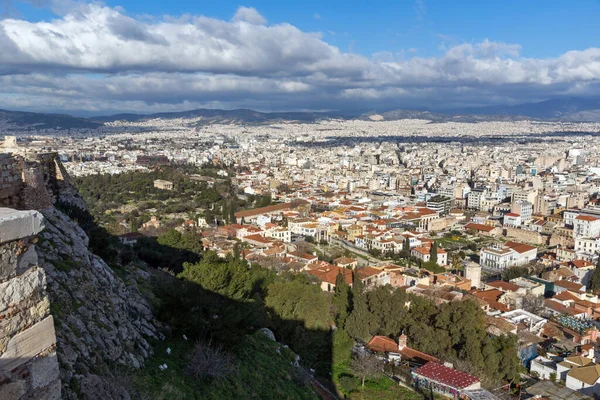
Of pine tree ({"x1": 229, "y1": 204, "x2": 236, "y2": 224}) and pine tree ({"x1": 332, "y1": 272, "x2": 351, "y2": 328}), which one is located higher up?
pine tree ({"x1": 332, "y1": 272, "x2": 351, "y2": 328})

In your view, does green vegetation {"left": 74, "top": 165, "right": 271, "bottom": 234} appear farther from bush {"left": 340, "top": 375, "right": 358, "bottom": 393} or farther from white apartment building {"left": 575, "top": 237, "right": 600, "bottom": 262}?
white apartment building {"left": 575, "top": 237, "right": 600, "bottom": 262}

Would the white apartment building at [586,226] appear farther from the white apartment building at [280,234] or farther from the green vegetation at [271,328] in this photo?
the green vegetation at [271,328]

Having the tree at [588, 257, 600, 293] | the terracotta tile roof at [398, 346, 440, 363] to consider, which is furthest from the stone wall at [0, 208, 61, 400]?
the tree at [588, 257, 600, 293]

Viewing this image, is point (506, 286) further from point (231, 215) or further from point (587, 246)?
point (231, 215)

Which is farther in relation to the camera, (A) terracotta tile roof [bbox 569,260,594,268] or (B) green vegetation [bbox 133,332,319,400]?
(A) terracotta tile roof [bbox 569,260,594,268]

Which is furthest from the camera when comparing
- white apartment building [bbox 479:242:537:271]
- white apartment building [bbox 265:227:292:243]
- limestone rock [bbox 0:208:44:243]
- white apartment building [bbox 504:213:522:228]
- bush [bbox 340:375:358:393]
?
white apartment building [bbox 504:213:522:228]

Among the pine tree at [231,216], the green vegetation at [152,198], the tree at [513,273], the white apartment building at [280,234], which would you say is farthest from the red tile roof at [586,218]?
the pine tree at [231,216]
